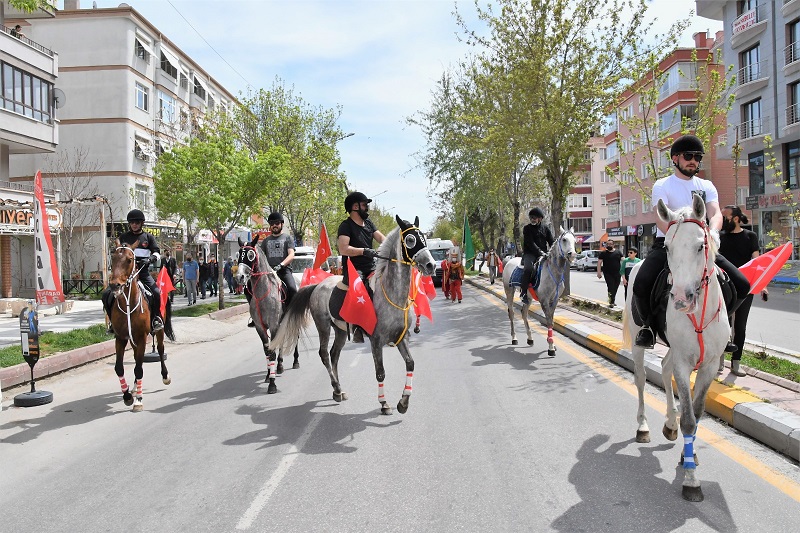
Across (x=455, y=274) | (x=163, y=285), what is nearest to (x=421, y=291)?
(x=163, y=285)

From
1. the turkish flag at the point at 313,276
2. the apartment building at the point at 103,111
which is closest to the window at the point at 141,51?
the apartment building at the point at 103,111

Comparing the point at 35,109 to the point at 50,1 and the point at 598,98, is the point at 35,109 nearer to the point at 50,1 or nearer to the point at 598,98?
the point at 50,1

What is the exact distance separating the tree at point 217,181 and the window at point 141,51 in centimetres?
2039

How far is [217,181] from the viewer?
20625 mm

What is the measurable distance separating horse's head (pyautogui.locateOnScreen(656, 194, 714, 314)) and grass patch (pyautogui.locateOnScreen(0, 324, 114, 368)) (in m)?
9.87

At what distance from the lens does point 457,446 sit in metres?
5.65

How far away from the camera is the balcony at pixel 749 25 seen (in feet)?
109

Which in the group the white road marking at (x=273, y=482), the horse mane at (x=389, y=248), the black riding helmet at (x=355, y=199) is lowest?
the white road marking at (x=273, y=482)

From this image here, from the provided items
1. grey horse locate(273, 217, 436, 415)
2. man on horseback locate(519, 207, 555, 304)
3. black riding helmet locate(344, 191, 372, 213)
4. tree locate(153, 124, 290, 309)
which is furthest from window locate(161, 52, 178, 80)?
grey horse locate(273, 217, 436, 415)

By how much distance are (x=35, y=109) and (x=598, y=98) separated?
925 inches

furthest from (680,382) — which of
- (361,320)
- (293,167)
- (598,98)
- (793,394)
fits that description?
(293,167)

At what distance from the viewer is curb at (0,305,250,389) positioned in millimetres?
9219

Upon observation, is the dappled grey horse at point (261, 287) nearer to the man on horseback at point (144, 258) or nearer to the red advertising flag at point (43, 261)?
the man on horseback at point (144, 258)

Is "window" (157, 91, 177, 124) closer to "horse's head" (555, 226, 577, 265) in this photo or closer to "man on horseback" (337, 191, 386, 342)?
"horse's head" (555, 226, 577, 265)
